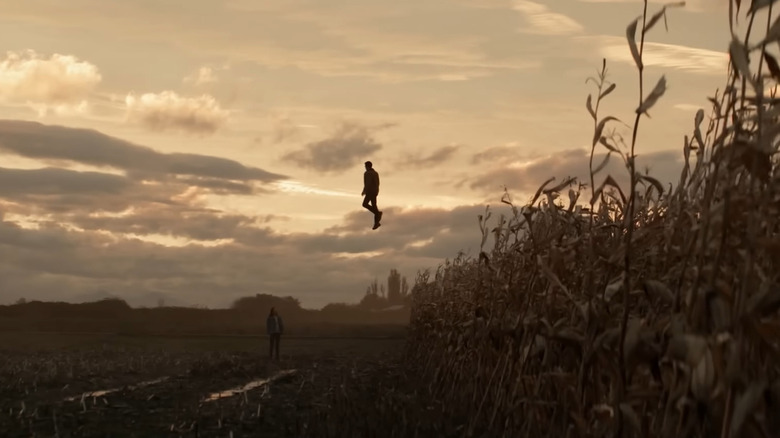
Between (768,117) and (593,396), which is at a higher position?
(768,117)

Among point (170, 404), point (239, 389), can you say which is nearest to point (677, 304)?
point (170, 404)

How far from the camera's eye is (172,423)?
12594 millimetres

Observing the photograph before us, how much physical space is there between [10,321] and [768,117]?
92525 mm

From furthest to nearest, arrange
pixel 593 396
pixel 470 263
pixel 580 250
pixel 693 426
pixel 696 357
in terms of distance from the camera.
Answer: pixel 470 263, pixel 580 250, pixel 593 396, pixel 693 426, pixel 696 357

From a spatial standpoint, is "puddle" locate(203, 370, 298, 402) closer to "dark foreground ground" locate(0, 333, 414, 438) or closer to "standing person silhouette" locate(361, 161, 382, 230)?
"dark foreground ground" locate(0, 333, 414, 438)

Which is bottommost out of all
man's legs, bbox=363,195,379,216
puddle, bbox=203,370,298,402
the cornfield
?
puddle, bbox=203,370,298,402

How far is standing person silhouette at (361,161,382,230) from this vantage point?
17375mm

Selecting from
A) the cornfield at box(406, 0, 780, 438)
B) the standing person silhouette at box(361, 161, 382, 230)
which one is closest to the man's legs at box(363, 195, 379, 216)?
the standing person silhouette at box(361, 161, 382, 230)

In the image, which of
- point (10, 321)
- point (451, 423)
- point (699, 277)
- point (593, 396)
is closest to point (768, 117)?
point (699, 277)

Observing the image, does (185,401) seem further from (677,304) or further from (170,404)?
(677,304)

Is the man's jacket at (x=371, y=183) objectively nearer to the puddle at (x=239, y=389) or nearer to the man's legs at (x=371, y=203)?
the man's legs at (x=371, y=203)

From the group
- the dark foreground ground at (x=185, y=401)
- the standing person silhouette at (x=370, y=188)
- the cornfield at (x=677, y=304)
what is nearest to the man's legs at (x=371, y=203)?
the standing person silhouette at (x=370, y=188)

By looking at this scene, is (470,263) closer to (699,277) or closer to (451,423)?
(451,423)

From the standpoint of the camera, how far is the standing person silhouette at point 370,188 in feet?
57.0
